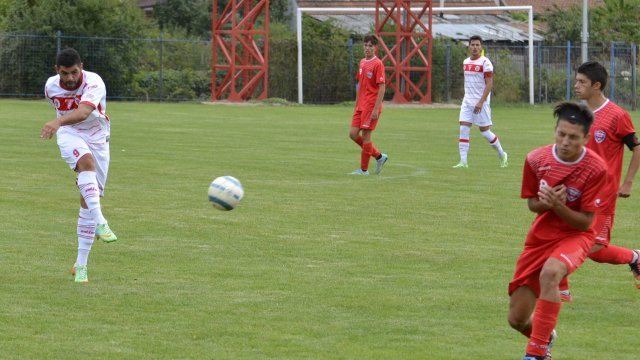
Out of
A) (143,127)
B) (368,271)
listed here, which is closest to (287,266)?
(368,271)

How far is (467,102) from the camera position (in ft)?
70.1

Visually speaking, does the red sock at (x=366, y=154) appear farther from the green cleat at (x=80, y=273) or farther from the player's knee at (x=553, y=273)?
the player's knee at (x=553, y=273)

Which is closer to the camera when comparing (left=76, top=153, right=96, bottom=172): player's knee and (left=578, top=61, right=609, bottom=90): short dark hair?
(left=578, top=61, right=609, bottom=90): short dark hair

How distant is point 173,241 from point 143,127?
18.6 metres

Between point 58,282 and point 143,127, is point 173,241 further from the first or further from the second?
point 143,127

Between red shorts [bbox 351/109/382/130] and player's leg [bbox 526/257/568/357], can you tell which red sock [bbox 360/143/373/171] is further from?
player's leg [bbox 526/257/568/357]

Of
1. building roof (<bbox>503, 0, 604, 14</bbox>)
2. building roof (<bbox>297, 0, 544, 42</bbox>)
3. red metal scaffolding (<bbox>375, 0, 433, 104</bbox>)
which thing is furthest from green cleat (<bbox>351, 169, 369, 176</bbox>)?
building roof (<bbox>503, 0, 604, 14</bbox>)

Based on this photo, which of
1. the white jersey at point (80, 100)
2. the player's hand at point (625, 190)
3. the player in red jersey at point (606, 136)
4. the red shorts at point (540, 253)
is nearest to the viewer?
the red shorts at point (540, 253)

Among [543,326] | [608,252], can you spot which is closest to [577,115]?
[543,326]

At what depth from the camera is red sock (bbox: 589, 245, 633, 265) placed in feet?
30.5

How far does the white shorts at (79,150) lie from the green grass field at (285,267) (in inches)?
34.3

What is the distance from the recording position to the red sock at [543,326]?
689 cm

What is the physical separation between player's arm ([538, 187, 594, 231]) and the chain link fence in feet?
125

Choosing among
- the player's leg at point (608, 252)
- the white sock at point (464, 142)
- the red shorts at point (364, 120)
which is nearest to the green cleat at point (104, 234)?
the player's leg at point (608, 252)
